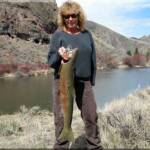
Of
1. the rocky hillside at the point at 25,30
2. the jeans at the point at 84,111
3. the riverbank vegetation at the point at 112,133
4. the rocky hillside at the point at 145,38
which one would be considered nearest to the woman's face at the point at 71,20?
the jeans at the point at 84,111

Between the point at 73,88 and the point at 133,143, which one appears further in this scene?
the point at 133,143

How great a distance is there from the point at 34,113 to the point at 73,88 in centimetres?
540

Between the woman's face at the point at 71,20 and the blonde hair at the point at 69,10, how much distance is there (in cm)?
4

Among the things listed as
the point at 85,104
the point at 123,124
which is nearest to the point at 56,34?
the point at 85,104

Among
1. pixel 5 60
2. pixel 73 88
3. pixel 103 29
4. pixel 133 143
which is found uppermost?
pixel 73 88

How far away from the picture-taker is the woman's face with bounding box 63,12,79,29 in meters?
5.31

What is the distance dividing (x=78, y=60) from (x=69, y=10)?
22.2 inches

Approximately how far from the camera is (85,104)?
5398 millimetres

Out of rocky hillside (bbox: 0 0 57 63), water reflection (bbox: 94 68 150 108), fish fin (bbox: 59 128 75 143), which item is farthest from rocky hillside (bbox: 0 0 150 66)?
fish fin (bbox: 59 128 75 143)

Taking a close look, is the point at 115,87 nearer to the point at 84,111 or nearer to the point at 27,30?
the point at 84,111

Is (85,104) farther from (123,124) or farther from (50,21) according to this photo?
(50,21)

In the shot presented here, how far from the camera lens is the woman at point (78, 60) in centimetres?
526

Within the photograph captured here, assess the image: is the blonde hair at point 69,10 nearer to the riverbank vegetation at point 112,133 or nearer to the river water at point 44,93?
the riverbank vegetation at point 112,133

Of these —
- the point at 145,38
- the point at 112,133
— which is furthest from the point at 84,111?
the point at 145,38
